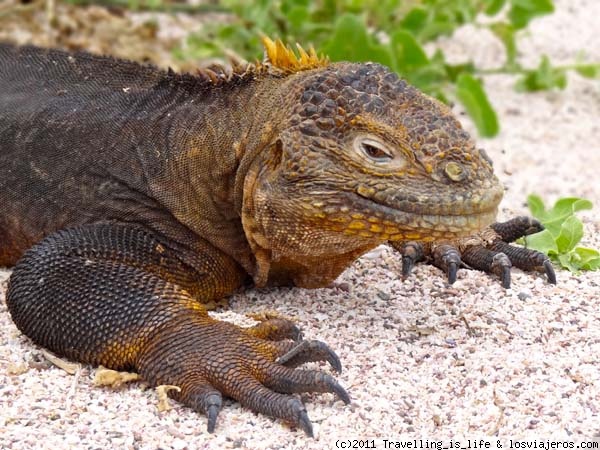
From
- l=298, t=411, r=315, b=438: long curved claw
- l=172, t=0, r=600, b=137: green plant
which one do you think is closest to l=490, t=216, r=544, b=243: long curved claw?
l=298, t=411, r=315, b=438: long curved claw

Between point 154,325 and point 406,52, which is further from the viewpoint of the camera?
point 406,52

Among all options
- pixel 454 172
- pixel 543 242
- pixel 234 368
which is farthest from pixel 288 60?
pixel 543 242

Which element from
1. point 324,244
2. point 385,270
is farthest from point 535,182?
point 324,244

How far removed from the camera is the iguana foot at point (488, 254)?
591 cm

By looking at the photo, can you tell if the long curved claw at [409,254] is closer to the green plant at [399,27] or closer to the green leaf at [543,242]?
the green leaf at [543,242]

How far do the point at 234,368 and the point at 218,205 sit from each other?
1.20m

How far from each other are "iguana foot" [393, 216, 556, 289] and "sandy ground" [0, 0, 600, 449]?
8 centimetres

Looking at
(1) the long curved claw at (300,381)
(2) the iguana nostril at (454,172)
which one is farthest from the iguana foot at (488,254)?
(1) the long curved claw at (300,381)

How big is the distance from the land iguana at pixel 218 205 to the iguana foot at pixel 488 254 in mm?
13

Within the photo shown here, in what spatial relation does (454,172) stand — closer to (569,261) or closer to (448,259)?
(448,259)

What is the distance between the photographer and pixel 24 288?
5262 millimetres

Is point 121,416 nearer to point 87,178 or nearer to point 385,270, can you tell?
point 87,178

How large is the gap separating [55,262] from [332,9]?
594 cm

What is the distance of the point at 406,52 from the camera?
870 centimetres
